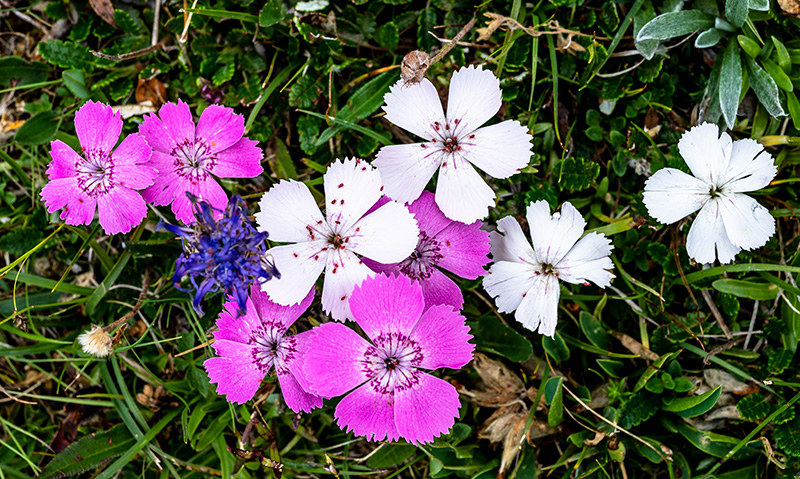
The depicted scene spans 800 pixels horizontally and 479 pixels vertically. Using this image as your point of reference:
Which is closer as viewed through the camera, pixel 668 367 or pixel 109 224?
pixel 109 224

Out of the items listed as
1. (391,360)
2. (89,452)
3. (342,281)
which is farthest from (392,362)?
(89,452)

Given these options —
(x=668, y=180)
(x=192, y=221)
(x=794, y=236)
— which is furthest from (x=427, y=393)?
(x=794, y=236)

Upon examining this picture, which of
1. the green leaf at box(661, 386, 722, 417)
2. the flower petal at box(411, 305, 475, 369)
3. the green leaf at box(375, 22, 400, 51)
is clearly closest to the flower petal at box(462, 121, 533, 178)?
the flower petal at box(411, 305, 475, 369)

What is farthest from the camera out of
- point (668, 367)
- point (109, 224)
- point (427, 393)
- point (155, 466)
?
point (155, 466)

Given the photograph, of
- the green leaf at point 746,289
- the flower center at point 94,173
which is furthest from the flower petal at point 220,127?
the green leaf at point 746,289

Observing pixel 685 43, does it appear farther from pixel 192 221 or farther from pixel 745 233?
pixel 192 221

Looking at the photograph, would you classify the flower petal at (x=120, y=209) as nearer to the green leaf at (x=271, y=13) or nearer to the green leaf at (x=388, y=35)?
the green leaf at (x=271, y=13)
